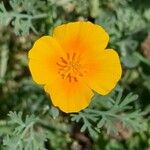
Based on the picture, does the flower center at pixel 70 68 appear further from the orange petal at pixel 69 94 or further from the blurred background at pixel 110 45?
the blurred background at pixel 110 45

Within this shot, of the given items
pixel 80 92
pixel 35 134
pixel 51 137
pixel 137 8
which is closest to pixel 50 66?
pixel 80 92

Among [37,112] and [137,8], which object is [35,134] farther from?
[137,8]

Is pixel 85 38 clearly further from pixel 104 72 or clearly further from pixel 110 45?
pixel 110 45

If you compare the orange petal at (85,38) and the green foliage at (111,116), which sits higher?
the orange petal at (85,38)

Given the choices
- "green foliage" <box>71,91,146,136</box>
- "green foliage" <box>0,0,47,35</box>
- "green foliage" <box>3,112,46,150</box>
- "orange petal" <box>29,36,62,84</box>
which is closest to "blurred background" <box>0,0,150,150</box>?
"green foliage" <box>0,0,47,35</box>

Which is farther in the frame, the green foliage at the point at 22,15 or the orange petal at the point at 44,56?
the green foliage at the point at 22,15

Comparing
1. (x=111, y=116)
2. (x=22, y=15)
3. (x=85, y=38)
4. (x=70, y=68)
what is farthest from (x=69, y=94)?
(x=22, y=15)

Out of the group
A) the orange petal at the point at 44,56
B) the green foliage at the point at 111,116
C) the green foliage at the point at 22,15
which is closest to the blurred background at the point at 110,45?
the green foliage at the point at 22,15
